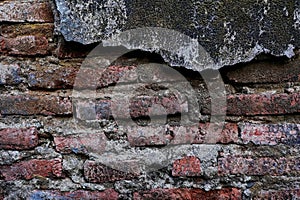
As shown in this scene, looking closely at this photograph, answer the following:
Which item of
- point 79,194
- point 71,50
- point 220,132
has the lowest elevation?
point 79,194

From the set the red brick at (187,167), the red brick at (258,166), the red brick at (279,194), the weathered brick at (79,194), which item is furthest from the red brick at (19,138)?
the red brick at (279,194)

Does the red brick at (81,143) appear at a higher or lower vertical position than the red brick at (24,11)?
lower

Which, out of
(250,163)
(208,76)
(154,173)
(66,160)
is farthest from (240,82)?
(66,160)

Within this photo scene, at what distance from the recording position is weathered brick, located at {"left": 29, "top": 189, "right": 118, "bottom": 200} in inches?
39.4

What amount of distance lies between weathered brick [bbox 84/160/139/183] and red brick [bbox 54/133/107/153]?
0.12ft

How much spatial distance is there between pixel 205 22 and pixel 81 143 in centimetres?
43

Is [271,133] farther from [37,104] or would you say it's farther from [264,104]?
[37,104]

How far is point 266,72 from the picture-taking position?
0.97 m

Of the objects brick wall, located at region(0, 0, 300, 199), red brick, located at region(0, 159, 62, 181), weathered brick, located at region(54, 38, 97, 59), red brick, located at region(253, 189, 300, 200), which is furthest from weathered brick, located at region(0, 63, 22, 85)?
red brick, located at region(253, 189, 300, 200)

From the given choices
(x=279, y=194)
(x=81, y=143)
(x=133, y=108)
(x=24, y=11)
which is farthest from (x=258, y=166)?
(x=24, y=11)

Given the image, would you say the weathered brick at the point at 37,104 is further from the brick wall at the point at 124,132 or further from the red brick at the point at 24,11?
the red brick at the point at 24,11

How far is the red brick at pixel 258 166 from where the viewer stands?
986 millimetres

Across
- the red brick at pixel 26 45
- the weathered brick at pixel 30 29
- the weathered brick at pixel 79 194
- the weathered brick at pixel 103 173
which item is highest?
the weathered brick at pixel 30 29

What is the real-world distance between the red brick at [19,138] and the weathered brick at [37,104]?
0.05 metres
